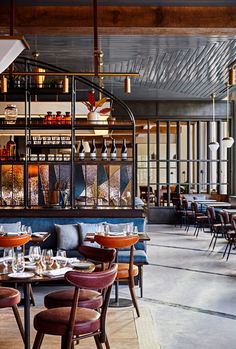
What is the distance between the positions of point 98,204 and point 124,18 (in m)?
3.12

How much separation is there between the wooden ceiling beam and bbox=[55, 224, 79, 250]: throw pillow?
2811mm

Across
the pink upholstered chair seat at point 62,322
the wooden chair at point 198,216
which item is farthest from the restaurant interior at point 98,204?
the wooden chair at point 198,216

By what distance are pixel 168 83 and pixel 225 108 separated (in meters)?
3.27

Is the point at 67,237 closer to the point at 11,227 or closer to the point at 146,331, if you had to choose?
the point at 11,227

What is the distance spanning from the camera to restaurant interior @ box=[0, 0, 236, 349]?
4.27 metres

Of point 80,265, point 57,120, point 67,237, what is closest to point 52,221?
point 67,237

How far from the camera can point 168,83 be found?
13.7m

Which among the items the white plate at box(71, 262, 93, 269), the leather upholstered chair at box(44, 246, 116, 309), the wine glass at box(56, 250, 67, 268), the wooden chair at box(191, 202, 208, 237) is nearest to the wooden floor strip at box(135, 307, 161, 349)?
the leather upholstered chair at box(44, 246, 116, 309)

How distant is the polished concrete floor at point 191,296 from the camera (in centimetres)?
514

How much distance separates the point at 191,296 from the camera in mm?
6777

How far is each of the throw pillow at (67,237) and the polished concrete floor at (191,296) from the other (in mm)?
1203

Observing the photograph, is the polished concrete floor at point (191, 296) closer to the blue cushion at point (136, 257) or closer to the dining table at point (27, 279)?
the blue cushion at point (136, 257)

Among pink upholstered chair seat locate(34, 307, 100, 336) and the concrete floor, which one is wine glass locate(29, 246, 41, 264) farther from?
the concrete floor

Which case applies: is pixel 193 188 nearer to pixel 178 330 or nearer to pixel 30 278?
pixel 178 330
